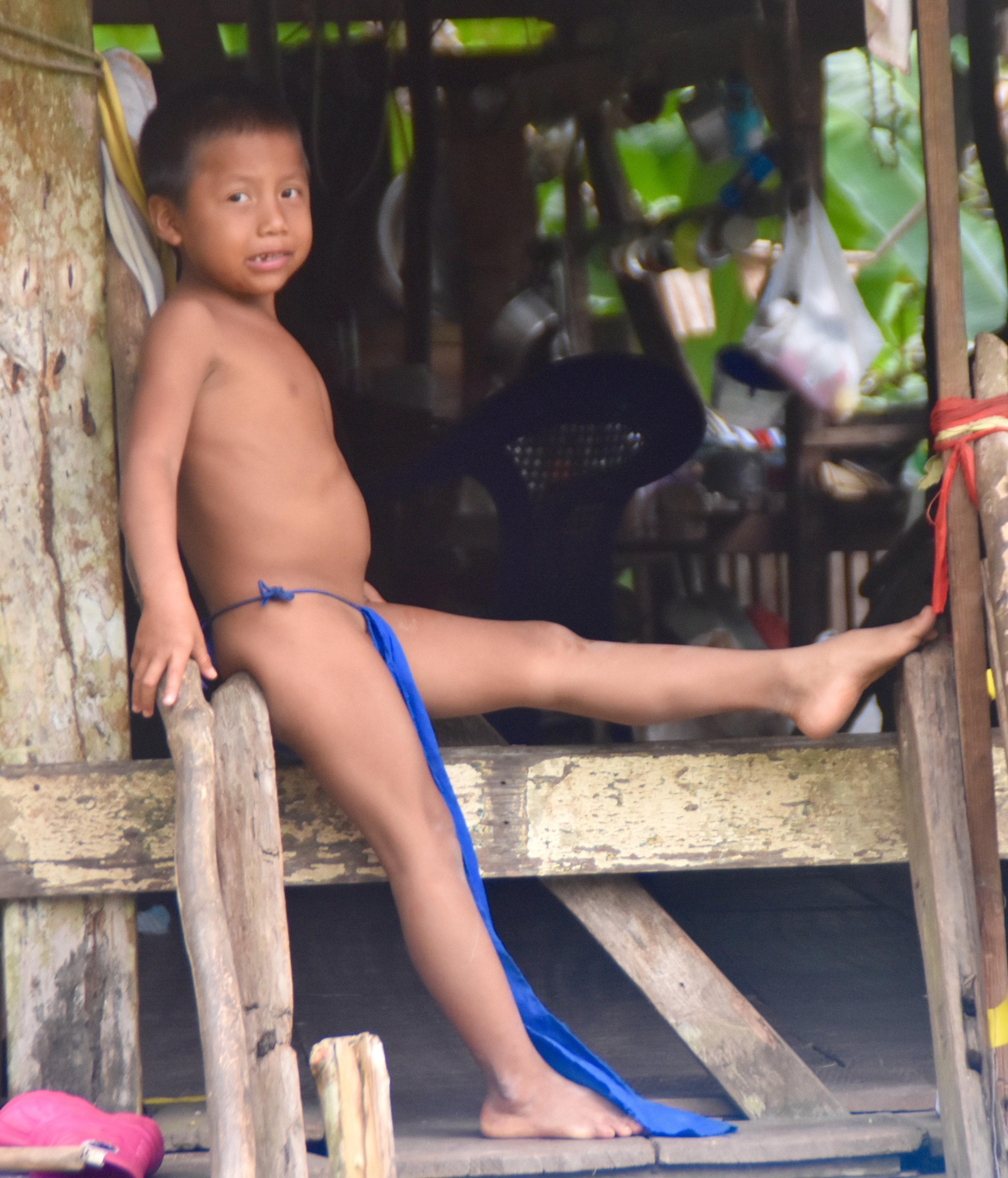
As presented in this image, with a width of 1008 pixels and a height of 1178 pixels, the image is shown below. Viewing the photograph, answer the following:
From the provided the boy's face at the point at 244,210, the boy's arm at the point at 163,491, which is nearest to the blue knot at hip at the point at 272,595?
the boy's arm at the point at 163,491

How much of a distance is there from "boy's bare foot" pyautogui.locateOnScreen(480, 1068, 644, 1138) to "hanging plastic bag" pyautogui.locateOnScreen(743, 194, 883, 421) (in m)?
2.32

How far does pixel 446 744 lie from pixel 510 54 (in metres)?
3.22

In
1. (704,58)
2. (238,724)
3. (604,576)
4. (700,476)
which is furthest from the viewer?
(700,476)

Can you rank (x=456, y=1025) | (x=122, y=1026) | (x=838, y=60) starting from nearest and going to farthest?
1. (x=456, y=1025)
2. (x=122, y=1026)
3. (x=838, y=60)

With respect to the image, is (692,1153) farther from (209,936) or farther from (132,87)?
(132,87)

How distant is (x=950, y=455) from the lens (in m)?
1.72

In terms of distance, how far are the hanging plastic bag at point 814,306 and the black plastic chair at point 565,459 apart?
1.39 ft

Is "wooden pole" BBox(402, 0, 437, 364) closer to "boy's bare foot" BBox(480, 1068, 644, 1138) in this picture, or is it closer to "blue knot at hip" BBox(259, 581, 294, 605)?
"blue knot at hip" BBox(259, 581, 294, 605)

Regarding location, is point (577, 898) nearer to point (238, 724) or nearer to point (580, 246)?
point (238, 724)

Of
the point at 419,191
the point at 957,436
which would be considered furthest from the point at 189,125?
the point at 419,191

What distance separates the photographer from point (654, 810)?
192 cm

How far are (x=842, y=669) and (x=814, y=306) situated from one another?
1975 mm

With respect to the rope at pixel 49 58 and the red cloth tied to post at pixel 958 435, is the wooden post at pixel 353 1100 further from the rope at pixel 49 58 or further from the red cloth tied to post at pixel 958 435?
the rope at pixel 49 58

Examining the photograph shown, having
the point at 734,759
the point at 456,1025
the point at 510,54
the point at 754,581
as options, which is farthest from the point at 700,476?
the point at 456,1025
